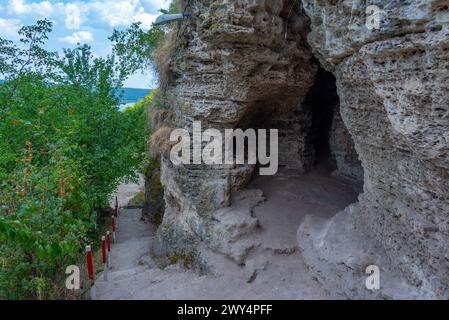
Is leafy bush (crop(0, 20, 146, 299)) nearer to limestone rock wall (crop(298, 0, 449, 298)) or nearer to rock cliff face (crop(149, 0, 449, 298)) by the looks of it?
rock cliff face (crop(149, 0, 449, 298))

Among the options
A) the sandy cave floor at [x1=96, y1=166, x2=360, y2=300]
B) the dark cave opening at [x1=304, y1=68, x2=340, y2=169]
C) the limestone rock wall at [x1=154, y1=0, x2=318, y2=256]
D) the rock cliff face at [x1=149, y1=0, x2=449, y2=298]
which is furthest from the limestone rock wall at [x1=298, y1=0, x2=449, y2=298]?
the dark cave opening at [x1=304, y1=68, x2=340, y2=169]

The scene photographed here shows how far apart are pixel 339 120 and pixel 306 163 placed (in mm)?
1508

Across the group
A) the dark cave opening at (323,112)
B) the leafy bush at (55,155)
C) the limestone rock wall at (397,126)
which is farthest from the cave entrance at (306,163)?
the leafy bush at (55,155)

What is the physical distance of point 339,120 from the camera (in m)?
9.56

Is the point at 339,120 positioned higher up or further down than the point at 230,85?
further down

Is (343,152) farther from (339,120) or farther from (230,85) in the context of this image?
(230,85)

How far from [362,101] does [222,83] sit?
3.10 m

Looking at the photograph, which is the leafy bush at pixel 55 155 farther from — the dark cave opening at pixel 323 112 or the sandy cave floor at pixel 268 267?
the dark cave opening at pixel 323 112

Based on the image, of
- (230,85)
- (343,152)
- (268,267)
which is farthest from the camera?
(343,152)

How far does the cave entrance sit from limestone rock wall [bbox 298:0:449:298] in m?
1.59

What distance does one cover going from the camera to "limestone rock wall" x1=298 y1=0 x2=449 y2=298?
388 cm

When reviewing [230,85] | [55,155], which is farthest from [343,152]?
[55,155]
